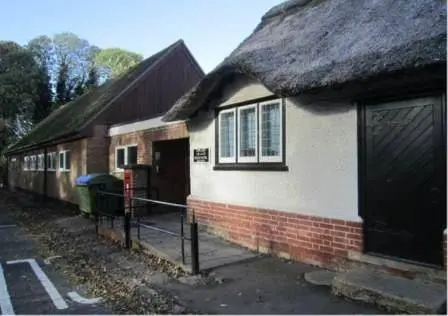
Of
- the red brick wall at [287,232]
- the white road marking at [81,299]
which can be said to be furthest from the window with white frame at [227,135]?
the white road marking at [81,299]

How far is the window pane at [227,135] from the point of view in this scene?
941cm

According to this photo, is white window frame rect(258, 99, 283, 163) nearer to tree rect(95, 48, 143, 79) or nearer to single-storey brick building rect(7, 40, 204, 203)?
single-storey brick building rect(7, 40, 204, 203)

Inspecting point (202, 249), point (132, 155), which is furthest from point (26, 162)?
point (202, 249)

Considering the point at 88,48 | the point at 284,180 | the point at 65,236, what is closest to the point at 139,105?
the point at 65,236

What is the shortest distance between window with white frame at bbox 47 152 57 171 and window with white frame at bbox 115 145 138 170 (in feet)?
26.3

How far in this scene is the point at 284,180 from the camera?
314 inches

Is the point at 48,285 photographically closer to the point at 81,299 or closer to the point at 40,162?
the point at 81,299

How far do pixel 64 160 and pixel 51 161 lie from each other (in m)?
3.42

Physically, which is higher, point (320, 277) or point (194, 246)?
point (194, 246)

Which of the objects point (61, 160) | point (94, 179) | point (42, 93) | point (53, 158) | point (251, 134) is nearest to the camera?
point (251, 134)

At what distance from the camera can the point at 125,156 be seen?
15883 millimetres

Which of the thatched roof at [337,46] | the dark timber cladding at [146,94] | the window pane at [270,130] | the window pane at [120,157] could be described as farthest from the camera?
the dark timber cladding at [146,94]

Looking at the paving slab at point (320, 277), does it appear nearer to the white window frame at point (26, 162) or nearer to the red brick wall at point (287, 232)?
the red brick wall at point (287, 232)

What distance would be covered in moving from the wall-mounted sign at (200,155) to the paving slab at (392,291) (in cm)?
472
